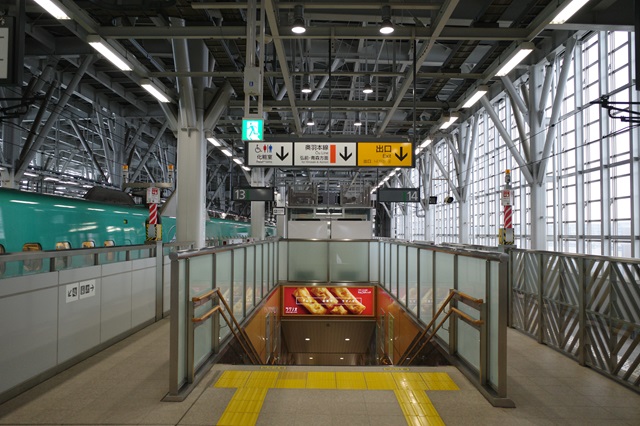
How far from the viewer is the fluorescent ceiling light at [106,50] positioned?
7.40 metres

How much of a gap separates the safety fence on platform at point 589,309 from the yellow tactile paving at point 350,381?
2.97m

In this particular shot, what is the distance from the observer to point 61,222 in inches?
349

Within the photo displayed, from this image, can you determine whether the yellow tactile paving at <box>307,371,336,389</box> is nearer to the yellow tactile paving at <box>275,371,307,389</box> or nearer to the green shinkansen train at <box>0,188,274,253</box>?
the yellow tactile paving at <box>275,371,307,389</box>

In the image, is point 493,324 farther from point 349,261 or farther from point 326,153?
point 349,261

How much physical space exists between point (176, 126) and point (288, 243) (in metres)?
5.10

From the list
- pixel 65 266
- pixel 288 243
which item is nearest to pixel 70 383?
pixel 65 266

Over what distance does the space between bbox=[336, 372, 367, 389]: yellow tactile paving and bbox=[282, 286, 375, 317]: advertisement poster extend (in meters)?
8.95

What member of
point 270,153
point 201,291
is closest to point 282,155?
point 270,153

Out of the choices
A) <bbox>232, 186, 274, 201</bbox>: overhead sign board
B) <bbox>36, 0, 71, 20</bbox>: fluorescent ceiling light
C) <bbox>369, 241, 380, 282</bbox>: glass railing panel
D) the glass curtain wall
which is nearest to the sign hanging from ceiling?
the glass curtain wall

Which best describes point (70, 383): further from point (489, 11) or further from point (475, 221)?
point (475, 221)

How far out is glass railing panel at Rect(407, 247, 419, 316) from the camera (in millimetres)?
8516

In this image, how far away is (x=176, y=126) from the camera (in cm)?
1223

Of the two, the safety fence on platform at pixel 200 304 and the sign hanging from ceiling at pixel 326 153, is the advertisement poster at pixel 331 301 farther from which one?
the safety fence on platform at pixel 200 304

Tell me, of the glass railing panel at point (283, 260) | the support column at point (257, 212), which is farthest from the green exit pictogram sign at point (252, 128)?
the support column at point (257, 212)
